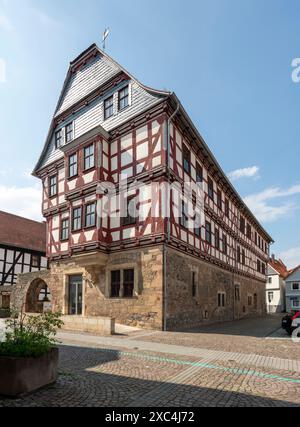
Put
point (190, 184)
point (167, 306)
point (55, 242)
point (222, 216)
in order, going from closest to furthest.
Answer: point (167, 306) < point (190, 184) < point (55, 242) < point (222, 216)

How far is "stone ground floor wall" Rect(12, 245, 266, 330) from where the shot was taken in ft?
50.9

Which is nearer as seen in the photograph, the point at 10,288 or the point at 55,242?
the point at 55,242

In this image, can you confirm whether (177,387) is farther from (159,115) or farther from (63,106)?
(63,106)

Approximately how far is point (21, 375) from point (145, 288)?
10831 millimetres

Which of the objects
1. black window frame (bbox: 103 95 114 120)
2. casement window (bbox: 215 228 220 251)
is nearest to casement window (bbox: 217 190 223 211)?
casement window (bbox: 215 228 220 251)

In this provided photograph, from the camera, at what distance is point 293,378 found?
6.82 meters

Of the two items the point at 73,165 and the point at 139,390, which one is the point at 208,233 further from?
the point at 139,390

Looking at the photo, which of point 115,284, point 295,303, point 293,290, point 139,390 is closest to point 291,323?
point 115,284

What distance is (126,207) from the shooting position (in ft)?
56.6

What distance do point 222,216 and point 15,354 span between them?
2150cm

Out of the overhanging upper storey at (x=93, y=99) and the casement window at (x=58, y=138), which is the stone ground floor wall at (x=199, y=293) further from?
the casement window at (x=58, y=138)

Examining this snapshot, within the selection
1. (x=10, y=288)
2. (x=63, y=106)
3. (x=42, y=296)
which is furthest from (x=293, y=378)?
(x=42, y=296)

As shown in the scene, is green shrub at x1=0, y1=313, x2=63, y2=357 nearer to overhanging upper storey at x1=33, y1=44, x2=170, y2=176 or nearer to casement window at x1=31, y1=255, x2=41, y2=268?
overhanging upper storey at x1=33, y1=44, x2=170, y2=176

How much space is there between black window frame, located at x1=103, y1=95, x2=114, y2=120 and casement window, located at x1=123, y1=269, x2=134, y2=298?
9011mm
